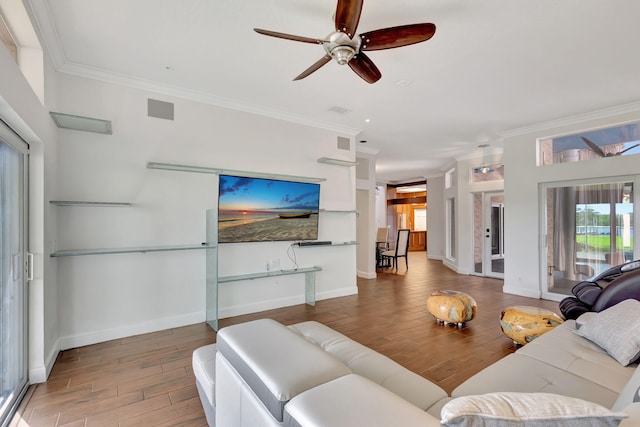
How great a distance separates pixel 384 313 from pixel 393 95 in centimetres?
296

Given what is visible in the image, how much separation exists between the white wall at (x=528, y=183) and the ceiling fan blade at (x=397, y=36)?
4147mm

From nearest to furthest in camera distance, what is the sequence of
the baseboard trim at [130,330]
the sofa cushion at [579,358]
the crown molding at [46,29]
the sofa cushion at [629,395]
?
the sofa cushion at [629,395], the sofa cushion at [579,358], the crown molding at [46,29], the baseboard trim at [130,330]

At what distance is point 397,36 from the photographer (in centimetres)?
221

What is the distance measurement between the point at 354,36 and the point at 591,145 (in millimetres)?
4624

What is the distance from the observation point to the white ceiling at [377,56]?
2430mm

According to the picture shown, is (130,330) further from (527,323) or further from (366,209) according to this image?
(366,209)

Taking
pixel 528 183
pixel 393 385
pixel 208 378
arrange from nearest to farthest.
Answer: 1. pixel 393 385
2. pixel 208 378
3. pixel 528 183

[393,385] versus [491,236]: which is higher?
[491,236]

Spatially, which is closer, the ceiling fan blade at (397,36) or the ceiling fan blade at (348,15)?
the ceiling fan blade at (348,15)

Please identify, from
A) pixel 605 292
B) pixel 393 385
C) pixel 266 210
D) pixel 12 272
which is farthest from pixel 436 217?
pixel 12 272

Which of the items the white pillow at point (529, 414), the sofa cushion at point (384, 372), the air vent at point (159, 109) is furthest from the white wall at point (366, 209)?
the white pillow at point (529, 414)

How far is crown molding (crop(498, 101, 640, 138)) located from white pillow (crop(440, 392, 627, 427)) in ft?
17.8

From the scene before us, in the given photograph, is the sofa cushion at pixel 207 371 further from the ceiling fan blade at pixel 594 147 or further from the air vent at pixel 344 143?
the ceiling fan blade at pixel 594 147

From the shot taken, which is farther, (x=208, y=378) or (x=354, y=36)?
(x=354, y=36)
